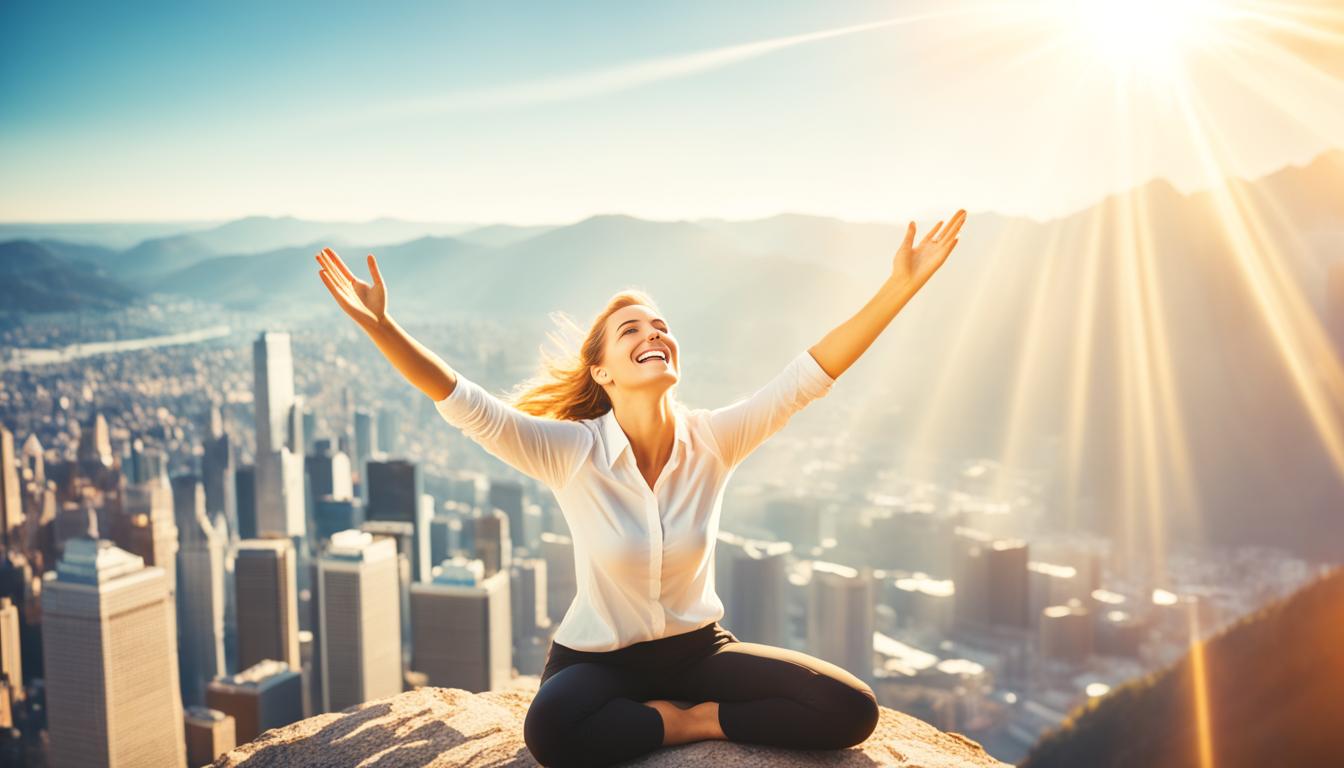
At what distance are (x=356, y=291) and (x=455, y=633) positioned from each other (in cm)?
1237

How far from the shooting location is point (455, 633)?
42.6ft

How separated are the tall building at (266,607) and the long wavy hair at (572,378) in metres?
13.2

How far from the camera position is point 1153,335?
24781 millimetres

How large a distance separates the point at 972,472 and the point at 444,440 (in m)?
16.2

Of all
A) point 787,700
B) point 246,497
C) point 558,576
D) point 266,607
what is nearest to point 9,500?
point 246,497

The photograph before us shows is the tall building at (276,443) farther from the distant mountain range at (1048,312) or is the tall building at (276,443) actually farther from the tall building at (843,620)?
the tall building at (843,620)

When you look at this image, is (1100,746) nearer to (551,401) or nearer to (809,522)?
(551,401)

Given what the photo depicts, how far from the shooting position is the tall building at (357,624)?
1267cm

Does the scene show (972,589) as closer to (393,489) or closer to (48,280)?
(393,489)

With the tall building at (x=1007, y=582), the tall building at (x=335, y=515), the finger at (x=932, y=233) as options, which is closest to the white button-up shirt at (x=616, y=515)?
the finger at (x=932, y=233)

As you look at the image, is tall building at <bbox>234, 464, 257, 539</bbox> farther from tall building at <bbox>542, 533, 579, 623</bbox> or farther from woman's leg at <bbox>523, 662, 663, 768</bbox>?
woman's leg at <bbox>523, 662, 663, 768</bbox>

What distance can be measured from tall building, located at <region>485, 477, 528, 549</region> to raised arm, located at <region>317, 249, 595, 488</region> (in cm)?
2027

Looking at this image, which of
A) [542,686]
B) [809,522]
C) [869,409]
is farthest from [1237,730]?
[869,409]

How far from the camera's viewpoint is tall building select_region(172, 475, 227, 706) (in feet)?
49.4
